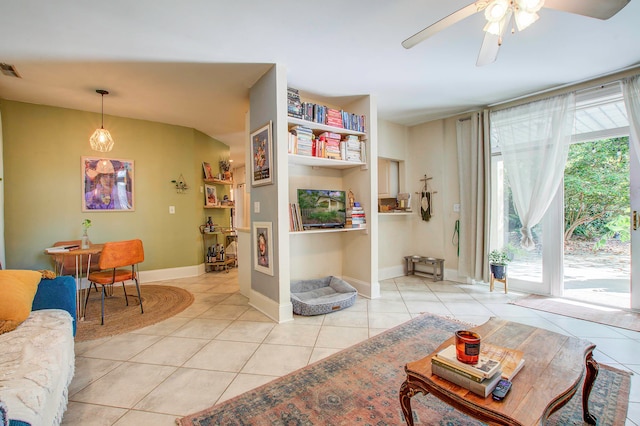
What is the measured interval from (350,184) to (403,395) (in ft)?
9.13

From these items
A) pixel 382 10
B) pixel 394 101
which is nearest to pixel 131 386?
pixel 382 10

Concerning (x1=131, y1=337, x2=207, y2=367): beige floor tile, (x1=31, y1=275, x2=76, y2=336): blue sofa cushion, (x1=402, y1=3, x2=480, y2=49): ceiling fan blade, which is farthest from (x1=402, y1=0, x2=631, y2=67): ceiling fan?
(x1=31, y1=275, x2=76, y2=336): blue sofa cushion

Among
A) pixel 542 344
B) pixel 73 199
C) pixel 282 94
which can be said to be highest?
pixel 282 94

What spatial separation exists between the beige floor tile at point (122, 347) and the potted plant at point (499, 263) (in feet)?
12.9

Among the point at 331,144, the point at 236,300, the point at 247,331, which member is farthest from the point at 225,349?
the point at 331,144

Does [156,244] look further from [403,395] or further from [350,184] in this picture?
[403,395]

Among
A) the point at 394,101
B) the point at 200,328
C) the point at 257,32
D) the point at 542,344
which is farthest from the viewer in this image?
the point at 394,101

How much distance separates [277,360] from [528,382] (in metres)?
1.51

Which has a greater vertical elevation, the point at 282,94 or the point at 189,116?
the point at 189,116

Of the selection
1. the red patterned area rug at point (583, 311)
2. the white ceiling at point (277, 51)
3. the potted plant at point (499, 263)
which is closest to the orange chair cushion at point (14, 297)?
the white ceiling at point (277, 51)

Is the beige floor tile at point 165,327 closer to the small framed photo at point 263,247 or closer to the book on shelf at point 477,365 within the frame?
the small framed photo at point 263,247

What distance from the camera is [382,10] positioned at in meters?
1.95

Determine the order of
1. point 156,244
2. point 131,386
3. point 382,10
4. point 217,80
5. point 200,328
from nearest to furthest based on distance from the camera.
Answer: point 131,386, point 382,10, point 200,328, point 217,80, point 156,244

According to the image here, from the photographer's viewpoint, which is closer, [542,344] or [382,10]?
[542,344]
